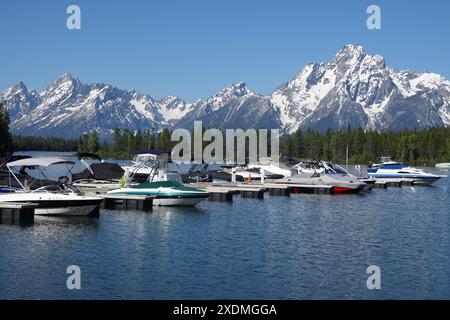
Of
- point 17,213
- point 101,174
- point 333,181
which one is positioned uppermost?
point 101,174

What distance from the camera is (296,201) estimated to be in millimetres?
74375

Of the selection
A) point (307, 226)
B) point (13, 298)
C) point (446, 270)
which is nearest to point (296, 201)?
point (307, 226)

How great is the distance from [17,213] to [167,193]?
1521 cm

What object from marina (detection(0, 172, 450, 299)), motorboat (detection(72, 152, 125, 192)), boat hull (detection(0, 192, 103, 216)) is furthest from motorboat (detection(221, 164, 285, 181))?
boat hull (detection(0, 192, 103, 216))

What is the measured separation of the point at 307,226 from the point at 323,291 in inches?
862

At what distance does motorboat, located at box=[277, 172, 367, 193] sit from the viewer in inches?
3322

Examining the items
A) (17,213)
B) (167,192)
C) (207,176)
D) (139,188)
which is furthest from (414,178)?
(17,213)

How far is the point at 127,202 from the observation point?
2291 inches

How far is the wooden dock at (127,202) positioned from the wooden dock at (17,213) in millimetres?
10228

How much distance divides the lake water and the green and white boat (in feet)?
4.51

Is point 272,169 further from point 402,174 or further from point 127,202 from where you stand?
point 127,202
